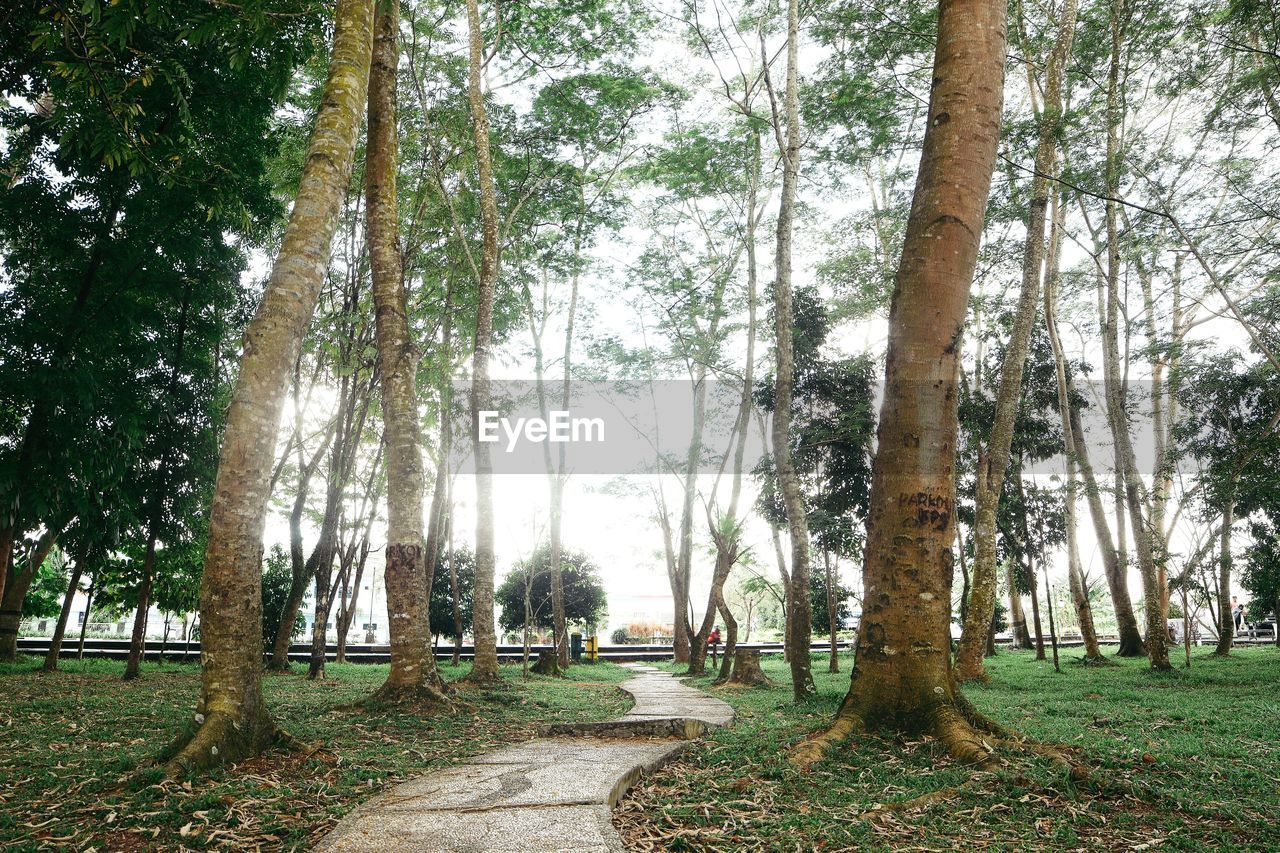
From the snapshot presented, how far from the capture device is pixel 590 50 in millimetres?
13117

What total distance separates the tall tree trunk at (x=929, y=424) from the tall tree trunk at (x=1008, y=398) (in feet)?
21.3

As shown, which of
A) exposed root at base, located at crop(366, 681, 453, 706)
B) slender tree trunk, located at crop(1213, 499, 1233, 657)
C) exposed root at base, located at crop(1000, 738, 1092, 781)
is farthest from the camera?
slender tree trunk, located at crop(1213, 499, 1233, 657)

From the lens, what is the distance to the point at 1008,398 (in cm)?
1091

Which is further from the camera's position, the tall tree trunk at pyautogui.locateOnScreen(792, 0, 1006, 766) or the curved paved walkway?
the tall tree trunk at pyautogui.locateOnScreen(792, 0, 1006, 766)

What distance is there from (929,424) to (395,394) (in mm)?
5493

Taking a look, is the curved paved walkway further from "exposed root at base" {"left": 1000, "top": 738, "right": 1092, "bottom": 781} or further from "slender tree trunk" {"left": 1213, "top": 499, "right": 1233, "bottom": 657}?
"slender tree trunk" {"left": 1213, "top": 499, "right": 1233, "bottom": 657}

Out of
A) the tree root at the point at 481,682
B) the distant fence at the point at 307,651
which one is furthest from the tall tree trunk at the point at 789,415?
the distant fence at the point at 307,651

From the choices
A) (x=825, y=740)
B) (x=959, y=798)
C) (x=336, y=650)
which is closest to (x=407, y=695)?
(x=825, y=740)

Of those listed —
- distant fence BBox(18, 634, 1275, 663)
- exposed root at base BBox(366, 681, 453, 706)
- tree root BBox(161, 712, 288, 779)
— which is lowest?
distant fence BBox(18, 634, 1275, 663)

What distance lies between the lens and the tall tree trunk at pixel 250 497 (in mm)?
4289

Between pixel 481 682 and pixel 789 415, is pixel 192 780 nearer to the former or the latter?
pixel 481 682

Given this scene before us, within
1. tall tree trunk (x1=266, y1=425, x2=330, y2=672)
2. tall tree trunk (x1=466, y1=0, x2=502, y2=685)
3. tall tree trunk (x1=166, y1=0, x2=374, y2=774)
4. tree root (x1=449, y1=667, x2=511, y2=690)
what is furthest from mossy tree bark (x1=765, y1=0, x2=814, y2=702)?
tall tree trunk (x1=266, y1=425, x2=330, y2=672)

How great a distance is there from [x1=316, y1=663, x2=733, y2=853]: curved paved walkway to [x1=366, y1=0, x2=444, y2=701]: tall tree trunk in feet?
7.88

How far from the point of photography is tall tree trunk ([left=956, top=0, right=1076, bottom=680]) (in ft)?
34.8
